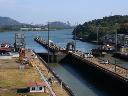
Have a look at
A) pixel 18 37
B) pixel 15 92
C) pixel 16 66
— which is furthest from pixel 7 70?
pixel 18 37

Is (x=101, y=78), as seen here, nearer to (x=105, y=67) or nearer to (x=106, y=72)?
→ (x=106, y=72)

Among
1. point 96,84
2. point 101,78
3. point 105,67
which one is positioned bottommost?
point 96,84

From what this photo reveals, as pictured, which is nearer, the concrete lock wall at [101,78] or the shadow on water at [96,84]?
the concrete lock wall at [101,78]

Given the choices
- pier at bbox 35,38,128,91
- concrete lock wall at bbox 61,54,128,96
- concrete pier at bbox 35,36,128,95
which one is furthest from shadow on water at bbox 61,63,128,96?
pier at bbox 35,38,128,91

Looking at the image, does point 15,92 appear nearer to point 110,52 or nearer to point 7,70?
point 7,70

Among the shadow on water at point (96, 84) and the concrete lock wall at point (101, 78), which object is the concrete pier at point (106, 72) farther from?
the shadow on water at point (96, 84)

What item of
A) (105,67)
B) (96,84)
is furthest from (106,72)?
(105,67)

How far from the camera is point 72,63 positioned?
250ft

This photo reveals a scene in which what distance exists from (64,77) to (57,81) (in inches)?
597

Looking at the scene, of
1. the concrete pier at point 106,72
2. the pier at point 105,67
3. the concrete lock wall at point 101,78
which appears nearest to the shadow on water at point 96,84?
the concrete lock wall at point 101,78

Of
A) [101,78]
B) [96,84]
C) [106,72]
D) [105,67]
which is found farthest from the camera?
[105,67]

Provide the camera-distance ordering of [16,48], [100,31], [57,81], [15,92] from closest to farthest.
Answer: [15,92] → [57,81] → [16,48] → [100,31]

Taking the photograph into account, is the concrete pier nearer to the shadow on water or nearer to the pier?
the pier

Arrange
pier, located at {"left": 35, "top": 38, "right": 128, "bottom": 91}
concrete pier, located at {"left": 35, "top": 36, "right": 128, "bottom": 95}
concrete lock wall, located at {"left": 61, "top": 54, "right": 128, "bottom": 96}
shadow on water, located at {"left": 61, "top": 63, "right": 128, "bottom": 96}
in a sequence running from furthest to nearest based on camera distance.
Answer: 1. pier, located at {"left": 35, "top": 38, "right": 128, "bottom": 91}
2. concrete pier, located at {"left": 35, "top": 36, "right": 128, "bottom": 95}
3. shadow on water, located at {"left": 61, "top": 63, "right": 128, "bottom": 96}
4. concrete lock wall, located at {"left": 61, "top": 54, "right": 128, "bottom": 96}
